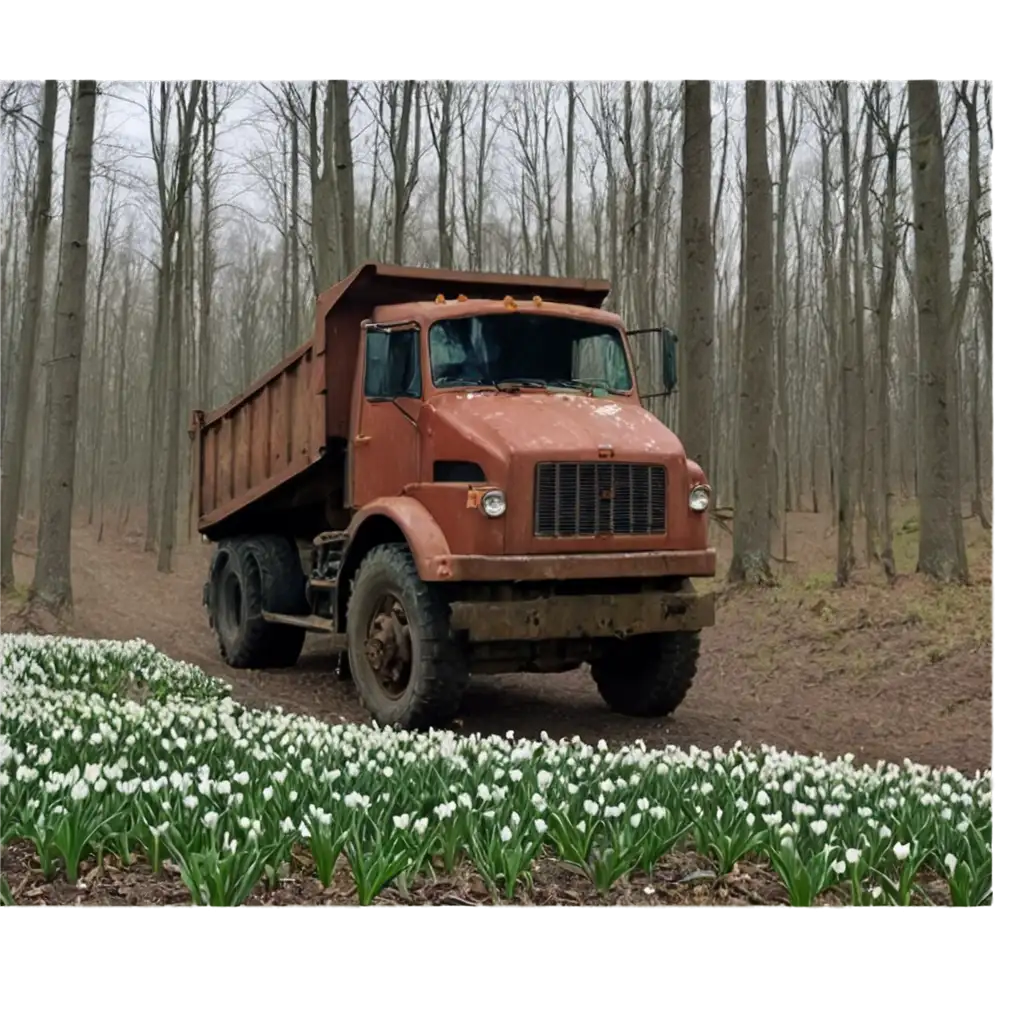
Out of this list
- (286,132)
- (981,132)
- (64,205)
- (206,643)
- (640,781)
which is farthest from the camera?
(206,643)

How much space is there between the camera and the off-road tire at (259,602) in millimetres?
7293

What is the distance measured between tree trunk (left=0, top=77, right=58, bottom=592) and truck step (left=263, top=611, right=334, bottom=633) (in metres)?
2.01

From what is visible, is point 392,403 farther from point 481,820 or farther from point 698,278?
point 481,820

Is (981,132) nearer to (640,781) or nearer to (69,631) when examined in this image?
(640,781)

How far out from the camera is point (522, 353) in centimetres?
603

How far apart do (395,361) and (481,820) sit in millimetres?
3417

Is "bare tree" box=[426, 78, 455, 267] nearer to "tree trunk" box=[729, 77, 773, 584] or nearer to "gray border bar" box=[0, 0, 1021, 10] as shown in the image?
"gray border bar" box=[0, 0, 1021, 10]

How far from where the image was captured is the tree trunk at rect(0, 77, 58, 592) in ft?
15.6

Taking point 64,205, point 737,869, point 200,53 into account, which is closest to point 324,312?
point 64,205

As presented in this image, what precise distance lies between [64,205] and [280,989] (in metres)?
3.86

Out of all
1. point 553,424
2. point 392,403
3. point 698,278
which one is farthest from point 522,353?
point 698,278

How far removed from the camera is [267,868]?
294cm

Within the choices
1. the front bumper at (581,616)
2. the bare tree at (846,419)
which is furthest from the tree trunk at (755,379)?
the front bumper at (581,616)

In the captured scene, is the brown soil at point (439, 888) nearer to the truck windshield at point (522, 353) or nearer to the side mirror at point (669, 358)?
the truck windshield at point (522, 353)
